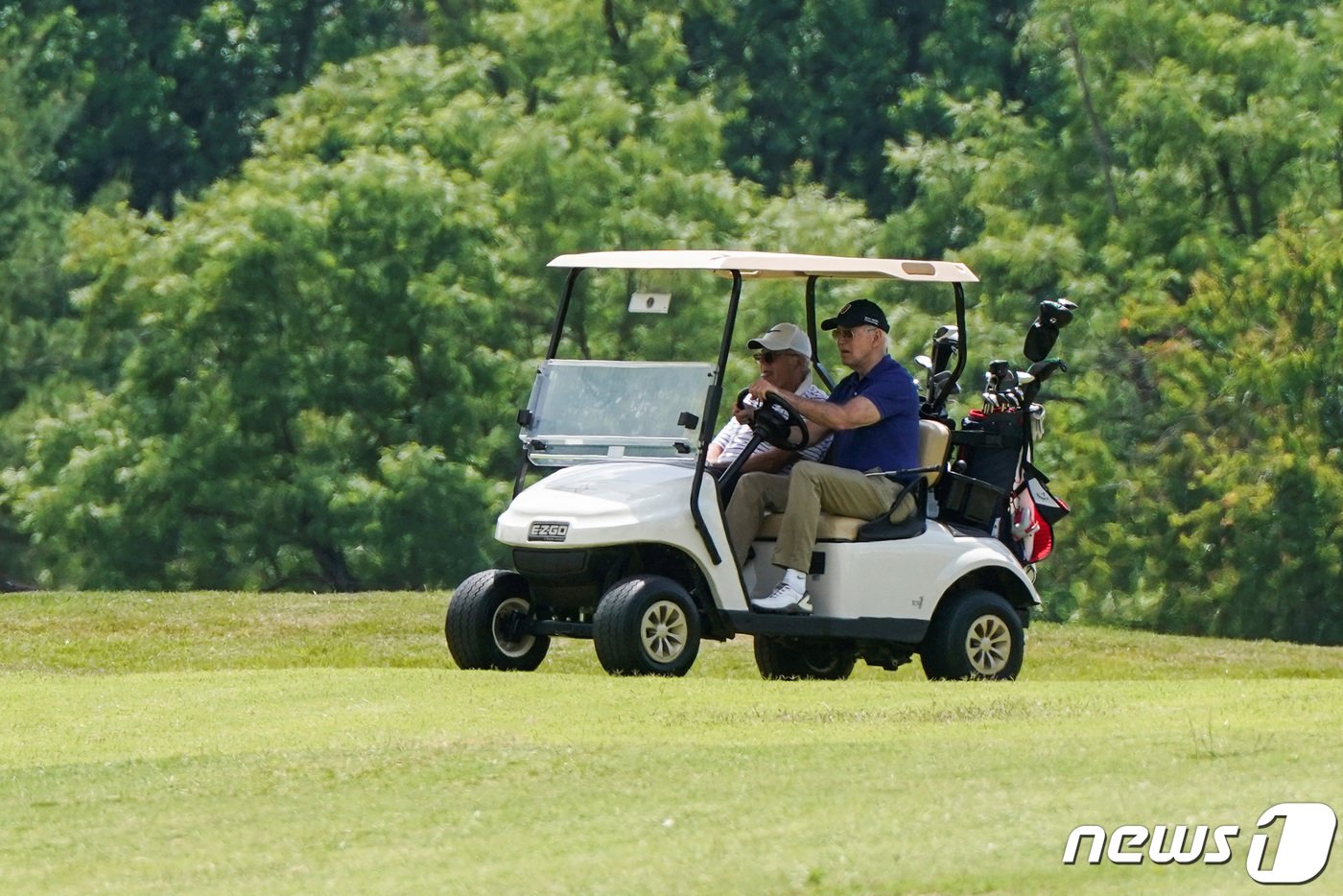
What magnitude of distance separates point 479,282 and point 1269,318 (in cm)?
1049

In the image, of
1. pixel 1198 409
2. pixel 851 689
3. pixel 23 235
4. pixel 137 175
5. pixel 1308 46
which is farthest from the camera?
pixel 137 175

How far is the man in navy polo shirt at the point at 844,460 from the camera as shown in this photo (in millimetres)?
10906

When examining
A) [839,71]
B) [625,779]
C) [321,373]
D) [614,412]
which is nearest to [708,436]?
[614,412]

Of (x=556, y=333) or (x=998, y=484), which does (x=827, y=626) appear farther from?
(x=556, y=333)

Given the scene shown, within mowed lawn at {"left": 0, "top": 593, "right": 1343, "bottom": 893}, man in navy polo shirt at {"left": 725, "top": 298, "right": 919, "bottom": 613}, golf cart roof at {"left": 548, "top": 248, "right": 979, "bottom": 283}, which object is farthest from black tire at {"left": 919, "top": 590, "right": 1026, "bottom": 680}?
golf cart roof at {"left": 548, "top": 248, "right": 979, "bottom": 283}

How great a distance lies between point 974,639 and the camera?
37.7ft

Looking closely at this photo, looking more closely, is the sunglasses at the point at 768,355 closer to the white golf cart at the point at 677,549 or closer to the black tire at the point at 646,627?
the white golf cart at the point at 677,549

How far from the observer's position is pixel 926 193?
135ft

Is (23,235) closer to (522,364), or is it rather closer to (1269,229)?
(522,364)

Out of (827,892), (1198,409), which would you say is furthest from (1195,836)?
(1198,409)

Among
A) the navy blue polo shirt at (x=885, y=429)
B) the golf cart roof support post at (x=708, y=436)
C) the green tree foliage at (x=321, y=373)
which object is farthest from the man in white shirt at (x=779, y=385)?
the green tree foliage at (x=321, y=373)

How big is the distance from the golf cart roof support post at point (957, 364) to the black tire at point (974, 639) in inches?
40.7

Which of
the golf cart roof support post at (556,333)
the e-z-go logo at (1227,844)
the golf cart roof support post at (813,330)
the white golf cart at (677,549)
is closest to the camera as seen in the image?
the e-z-go logo at (1227,844)

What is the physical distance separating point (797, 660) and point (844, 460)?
55.7 inches
